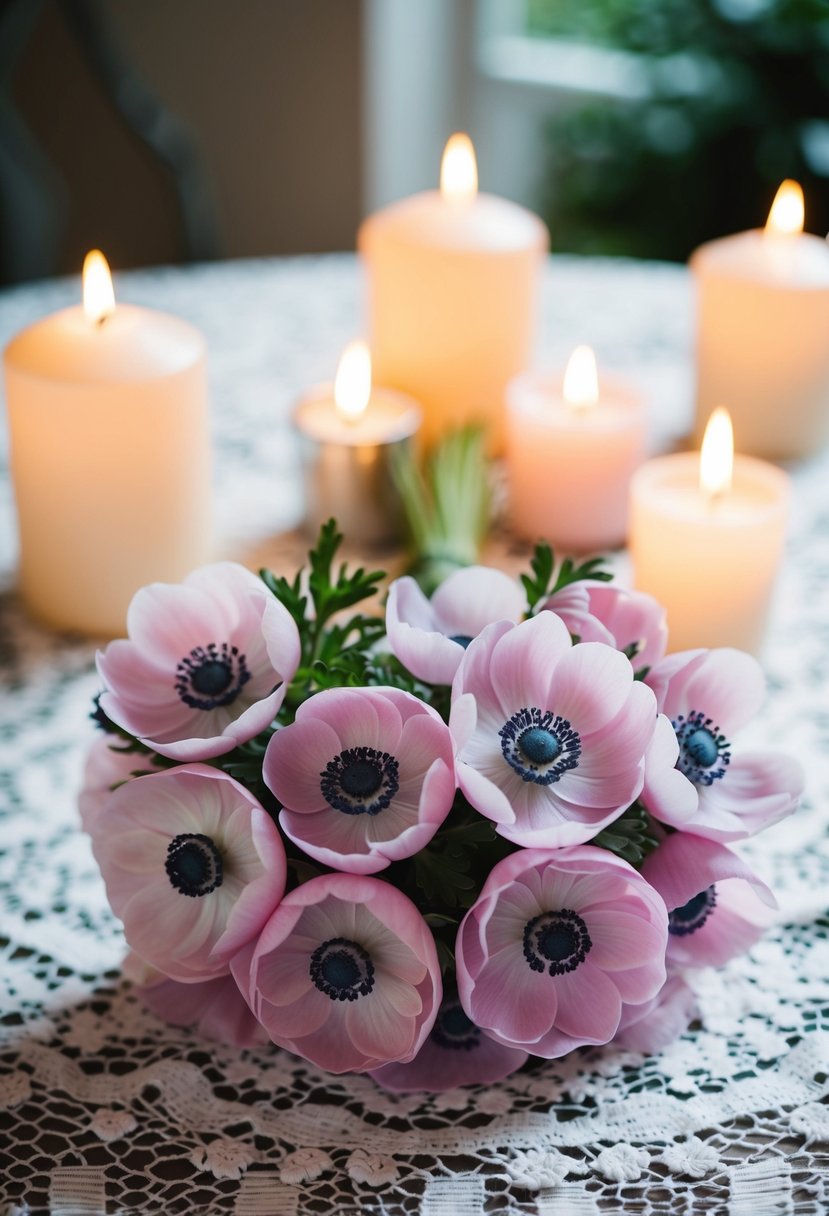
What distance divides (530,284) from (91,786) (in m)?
0.59

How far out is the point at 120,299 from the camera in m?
1.30

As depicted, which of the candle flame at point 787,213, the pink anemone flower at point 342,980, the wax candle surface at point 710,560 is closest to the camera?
the pink anemone flower at point 342,980

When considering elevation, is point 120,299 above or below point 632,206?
above

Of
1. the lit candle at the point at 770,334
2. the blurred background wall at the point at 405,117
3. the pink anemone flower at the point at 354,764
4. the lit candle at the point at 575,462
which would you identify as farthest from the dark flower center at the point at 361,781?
the blurred background wall at the point at 405,117

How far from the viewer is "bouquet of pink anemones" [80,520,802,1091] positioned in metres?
0.45

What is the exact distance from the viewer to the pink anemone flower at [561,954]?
45 cm

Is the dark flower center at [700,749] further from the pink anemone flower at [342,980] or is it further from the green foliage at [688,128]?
the green foliage at [688,128]

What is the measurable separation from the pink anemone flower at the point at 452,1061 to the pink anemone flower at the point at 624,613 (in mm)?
154

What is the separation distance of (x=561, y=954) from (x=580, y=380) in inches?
21.3

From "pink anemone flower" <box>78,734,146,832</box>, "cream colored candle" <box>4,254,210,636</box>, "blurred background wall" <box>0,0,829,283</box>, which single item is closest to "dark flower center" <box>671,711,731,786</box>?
"pink anemone flower" <box>78,734,146,832</box>

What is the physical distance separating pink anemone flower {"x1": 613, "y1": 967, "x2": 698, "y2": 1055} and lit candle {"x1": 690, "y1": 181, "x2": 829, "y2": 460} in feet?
Answer: 1.95

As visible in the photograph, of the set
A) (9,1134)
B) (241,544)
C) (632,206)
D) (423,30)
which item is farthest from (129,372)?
(423,30)

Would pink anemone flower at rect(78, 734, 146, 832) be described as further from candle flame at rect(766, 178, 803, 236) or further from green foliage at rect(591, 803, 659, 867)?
candle flame at rect(766, 178, 803, 236)

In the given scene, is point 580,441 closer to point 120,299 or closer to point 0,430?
point 0,430
